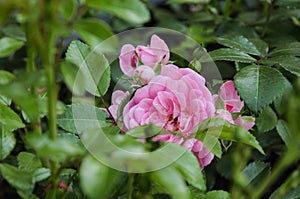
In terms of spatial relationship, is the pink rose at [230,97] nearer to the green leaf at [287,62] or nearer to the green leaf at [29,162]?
the green leaf at [287,62]

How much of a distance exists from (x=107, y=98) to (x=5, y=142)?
1.10ft

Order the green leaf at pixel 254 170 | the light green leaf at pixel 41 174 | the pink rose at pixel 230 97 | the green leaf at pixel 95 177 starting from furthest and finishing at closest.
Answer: the green leaf at pixel 254 170, the pink rose at pixel 230 97, the light green leaf at pixel 41 174, the green leaf at pixel 95 177

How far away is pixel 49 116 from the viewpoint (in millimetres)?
406

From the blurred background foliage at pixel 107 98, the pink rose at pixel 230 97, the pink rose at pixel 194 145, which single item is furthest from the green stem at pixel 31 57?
the pink rose at pixel 230 97

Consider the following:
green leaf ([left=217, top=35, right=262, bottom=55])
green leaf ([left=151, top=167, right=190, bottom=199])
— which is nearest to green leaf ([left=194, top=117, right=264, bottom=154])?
green leaf ([left=151, top=167, right=190, bottom=199])

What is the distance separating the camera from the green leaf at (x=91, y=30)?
0.41 meters

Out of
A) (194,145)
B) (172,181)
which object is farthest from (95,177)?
(194,145)

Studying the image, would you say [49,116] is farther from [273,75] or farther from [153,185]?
[273,75]

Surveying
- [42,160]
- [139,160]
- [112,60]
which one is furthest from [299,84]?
[112,60]

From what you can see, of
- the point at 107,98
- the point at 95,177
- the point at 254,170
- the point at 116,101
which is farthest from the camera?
the point at 107,98

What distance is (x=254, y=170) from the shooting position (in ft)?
2.35

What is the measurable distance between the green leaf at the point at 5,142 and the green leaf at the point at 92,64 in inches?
4.1

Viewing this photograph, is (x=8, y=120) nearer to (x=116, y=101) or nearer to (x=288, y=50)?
(x=116, y=101)

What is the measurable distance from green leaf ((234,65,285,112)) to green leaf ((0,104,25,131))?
0.77 feet
